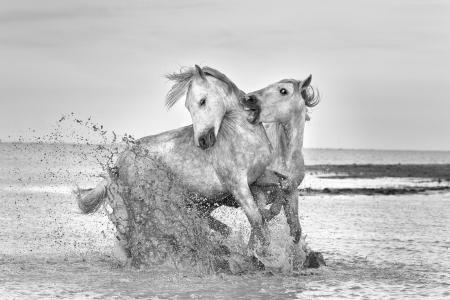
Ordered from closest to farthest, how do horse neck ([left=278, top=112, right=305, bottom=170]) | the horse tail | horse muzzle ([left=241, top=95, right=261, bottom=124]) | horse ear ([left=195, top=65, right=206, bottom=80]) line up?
horse ear ([left=195, top=65, right=206, bottom=80])
horse muzzle ([left=241, top=95, right=261, bottom=124])
horse neck ([left=278, top=112, right=305, bottom=170])
the horse tail

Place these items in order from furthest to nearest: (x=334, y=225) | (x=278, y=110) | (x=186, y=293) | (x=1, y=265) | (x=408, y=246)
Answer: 1. (x=334, y=225)
2. (x=408, y=246)
3. (x=1, y=265)
4. (x=278, y=110)
5. (x=186, y=293)

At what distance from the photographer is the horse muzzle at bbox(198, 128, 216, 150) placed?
30.7 feet

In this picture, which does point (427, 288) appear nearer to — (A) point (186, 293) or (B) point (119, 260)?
(A) point (186, 293)

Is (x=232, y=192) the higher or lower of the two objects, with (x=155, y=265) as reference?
higher

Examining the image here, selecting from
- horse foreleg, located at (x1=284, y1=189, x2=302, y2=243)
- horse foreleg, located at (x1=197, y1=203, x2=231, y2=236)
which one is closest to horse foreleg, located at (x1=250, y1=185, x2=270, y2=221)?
horse foreleg, located at (x1=284, y1=189, x2=302, y2=243)

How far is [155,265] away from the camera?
33.1ft

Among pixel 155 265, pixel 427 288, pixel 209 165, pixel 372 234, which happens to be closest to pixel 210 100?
pixel 209 165

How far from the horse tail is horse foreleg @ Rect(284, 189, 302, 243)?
2415 mm

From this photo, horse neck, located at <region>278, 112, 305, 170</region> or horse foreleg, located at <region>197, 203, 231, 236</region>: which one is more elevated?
horse neck, located at <region>278, 112, 305, 170</region>

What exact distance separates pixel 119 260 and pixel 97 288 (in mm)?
1535

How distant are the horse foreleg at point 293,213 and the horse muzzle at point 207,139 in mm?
1197

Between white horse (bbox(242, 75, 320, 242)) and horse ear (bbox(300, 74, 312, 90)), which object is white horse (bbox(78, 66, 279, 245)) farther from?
horse ear (bbox(300, 74, 312, 90))

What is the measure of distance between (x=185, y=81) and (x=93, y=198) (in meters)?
2.04

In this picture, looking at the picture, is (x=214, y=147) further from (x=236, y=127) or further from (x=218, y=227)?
(x=218, y=227)
